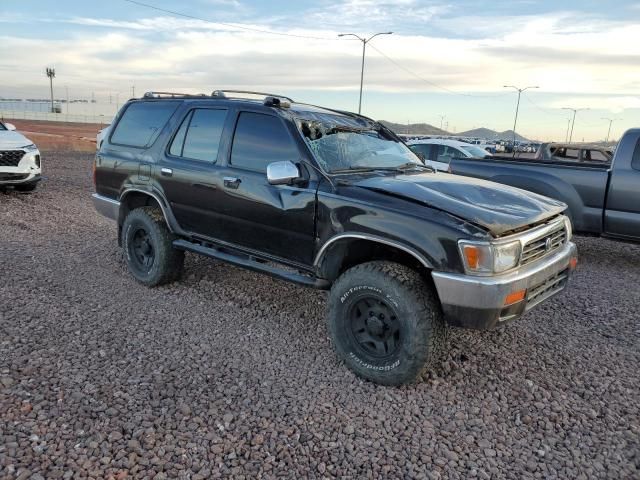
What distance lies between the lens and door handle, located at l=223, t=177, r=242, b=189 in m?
4.29

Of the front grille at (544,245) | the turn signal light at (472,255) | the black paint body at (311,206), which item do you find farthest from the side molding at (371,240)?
the front grille at (544,245)

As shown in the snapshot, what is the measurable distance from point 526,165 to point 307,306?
417 centimetres

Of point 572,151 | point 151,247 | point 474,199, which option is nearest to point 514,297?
point 474,199

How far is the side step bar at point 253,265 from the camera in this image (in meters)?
3.93

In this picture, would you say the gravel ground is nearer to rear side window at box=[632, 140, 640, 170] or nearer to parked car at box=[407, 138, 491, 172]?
rear side window at box=[632, 140, 640, 170]

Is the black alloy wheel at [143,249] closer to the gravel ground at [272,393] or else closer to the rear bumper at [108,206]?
the gravel ground at [272,393]

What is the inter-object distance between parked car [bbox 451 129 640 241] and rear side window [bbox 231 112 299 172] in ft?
14.1

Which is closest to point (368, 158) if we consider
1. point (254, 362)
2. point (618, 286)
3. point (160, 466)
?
point (254, 362)

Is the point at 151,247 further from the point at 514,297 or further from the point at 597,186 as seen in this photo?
the point at 597,186

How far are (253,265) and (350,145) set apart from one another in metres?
1.29

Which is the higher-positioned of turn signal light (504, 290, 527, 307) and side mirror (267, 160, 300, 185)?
side mirror (267, 160, 300, 185)

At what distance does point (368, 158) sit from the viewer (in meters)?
4.34

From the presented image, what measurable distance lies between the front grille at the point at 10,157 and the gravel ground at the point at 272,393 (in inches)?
196

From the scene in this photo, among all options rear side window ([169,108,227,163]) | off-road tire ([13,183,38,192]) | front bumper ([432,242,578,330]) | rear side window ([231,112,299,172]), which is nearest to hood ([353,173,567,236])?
front bumper ([432,242,578,330])
